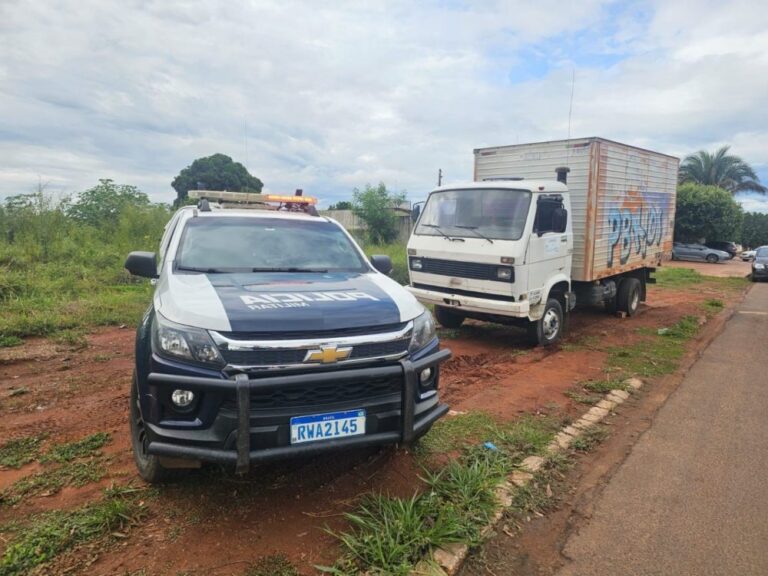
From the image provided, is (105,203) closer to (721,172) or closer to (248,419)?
(248,419)

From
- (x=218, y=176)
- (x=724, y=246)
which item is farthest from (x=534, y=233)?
(x=724, y=246)

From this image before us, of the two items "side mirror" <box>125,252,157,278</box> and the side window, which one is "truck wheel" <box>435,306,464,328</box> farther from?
"side mirror" <box>125,252,157,278</box>

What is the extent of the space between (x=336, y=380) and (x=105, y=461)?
201 cm

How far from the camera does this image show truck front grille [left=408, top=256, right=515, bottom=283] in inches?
266

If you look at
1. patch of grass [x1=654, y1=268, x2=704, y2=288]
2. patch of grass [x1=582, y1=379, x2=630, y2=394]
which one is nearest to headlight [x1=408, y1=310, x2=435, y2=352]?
patch of grass [x1=582, y1=379, x2=630, y2=394]

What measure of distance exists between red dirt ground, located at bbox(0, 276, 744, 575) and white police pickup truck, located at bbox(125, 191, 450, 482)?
15.3 inches

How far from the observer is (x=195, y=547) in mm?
2631

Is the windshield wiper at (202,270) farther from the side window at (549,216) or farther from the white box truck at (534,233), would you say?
the side window at (549,216)

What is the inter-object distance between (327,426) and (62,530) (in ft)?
4.97

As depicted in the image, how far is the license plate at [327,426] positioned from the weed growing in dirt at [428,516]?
0.49m

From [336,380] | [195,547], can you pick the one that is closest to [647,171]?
[336,380]

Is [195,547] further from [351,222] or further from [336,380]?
[351,222]

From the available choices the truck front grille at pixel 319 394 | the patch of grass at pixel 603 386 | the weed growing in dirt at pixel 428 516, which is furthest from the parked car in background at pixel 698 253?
the truck front grille at pixel 319 394

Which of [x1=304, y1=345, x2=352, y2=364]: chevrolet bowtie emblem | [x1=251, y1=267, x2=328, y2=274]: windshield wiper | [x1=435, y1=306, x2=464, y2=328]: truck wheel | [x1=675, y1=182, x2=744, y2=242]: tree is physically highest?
[x1=675, y1=182, x2=744, y2=242]: tree
